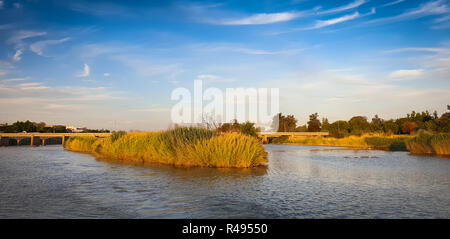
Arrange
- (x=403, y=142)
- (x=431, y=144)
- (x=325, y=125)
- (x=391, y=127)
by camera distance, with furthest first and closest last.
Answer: (x=325, y=125), (x=391, y=127), (x=403, y=142), (x=431, y=144)

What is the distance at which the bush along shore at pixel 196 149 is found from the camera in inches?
611

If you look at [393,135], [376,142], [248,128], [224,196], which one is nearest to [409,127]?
[393,135]

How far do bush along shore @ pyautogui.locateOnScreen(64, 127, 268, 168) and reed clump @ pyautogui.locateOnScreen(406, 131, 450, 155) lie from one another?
1533 centimetres

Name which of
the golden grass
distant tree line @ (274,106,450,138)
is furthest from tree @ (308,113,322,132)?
the golden grass

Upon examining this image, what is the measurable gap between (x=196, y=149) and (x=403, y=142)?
3002cm

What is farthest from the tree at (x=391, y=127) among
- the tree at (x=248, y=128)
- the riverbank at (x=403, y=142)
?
the tree at (x=248, y=128)

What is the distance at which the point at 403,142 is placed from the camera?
36594mm

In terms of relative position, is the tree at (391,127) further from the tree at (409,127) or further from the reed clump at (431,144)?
the reed clump at (431,144)

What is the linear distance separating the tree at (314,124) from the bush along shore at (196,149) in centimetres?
9226

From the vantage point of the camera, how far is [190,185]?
10328mm

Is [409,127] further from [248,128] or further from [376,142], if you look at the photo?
[248,128]

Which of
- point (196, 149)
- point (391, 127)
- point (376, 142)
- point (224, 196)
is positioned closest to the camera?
point (224, 196)
